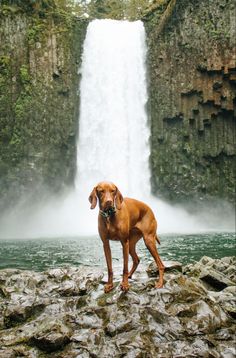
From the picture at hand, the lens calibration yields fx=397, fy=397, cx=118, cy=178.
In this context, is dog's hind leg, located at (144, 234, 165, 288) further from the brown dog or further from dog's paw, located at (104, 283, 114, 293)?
dog's paw, located at (104, 283, 114, 293)

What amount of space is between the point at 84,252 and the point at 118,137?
17109mm

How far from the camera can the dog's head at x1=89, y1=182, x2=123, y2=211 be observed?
548 centimetres

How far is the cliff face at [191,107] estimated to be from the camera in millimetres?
32719

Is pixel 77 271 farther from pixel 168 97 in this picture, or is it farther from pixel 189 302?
pixel 168 97

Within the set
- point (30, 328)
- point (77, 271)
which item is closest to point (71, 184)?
point (77, 271)

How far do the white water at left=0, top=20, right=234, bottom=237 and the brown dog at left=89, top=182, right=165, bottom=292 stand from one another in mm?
24913

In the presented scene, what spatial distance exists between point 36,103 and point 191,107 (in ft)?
42.0

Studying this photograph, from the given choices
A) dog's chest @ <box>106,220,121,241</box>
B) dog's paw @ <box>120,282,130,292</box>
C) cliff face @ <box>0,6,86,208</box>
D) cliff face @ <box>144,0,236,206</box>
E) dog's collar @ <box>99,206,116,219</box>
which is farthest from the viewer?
cliff face @ <box>144,0,236,206</box>

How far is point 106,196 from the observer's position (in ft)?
18.1

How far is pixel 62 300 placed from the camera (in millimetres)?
6238

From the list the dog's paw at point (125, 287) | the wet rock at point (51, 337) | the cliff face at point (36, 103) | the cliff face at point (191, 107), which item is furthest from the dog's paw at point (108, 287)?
the cliff face at point (191, 107)

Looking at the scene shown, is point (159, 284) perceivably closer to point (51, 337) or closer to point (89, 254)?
point (51, 337)

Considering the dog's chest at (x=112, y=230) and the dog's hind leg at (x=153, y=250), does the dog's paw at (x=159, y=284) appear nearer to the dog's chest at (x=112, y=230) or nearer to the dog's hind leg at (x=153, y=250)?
the dog's hind leg at (x=153, y=250)

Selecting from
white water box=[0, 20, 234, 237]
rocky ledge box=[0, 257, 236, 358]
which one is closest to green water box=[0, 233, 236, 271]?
rocky ledge box=[0, 257, 236, 358]
